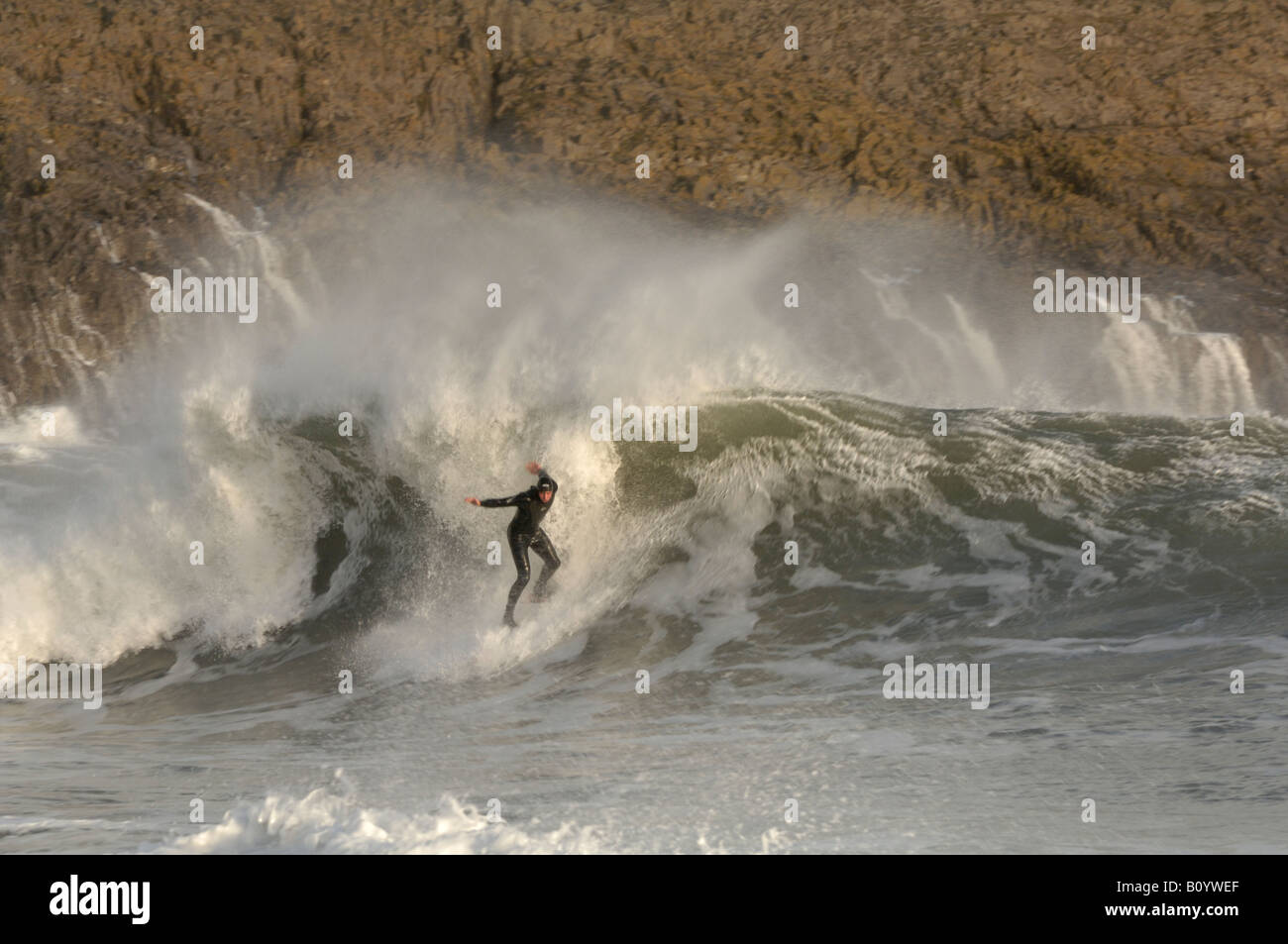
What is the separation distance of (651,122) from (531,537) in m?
10.9

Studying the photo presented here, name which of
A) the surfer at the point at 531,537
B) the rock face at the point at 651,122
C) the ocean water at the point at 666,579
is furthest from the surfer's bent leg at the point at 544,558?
the rock face at the point at 651,122

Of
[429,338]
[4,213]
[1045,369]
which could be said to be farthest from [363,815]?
[4,213]

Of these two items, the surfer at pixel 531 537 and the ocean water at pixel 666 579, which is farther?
the surfer at pixel 531 537

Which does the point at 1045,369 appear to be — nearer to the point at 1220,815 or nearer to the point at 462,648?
the point at 462,648

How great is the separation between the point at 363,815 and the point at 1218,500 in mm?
8432

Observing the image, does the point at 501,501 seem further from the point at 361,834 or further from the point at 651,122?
the point at 651,122

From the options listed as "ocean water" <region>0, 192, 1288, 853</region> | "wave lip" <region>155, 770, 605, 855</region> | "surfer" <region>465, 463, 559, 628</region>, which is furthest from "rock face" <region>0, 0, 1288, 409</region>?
"wave lip" <region>155, 770, 605, 855</region>

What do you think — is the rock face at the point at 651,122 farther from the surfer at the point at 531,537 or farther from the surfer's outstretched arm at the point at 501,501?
the surfer's outstretched arm at the point at 501,501

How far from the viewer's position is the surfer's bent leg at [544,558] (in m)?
11.5

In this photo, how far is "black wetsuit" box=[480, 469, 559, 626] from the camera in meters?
11.4

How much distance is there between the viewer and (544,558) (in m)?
11.5

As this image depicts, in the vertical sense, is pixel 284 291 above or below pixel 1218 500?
above
